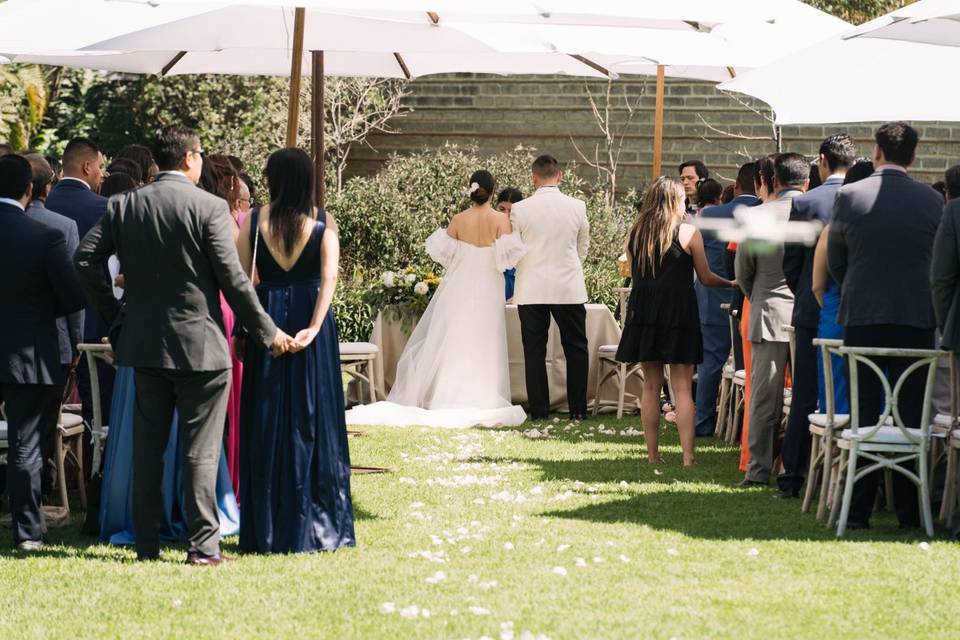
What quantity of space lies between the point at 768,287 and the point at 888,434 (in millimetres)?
1635

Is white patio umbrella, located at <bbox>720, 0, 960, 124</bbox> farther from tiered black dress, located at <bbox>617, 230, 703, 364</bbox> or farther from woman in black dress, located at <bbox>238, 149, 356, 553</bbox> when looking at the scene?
woman in black dress, located at <bbox>238, 149, 356, 553</bbox>

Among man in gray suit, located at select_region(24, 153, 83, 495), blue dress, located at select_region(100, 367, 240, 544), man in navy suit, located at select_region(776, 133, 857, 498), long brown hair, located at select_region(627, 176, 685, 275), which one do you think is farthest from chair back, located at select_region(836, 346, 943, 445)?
man in gray suit, located at select_region(24, 153, 83, 495)

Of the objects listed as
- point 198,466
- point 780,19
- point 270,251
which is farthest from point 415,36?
point 198,466

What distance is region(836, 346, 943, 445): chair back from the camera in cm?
663

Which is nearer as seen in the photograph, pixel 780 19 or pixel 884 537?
pixel 884 537

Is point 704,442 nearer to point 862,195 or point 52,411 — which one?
point 862,195

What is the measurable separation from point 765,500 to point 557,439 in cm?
264

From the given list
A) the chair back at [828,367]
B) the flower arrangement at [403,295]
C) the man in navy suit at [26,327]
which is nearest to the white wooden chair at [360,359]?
the flower arrangement at [403,295]

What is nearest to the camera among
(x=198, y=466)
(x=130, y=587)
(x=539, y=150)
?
(x=130, y=587)

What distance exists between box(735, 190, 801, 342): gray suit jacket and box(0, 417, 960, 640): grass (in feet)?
3.15

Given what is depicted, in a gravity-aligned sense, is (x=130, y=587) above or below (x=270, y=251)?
below

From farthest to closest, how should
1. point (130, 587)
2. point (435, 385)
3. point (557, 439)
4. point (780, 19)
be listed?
point (435, 385) → point (557, 439) → point (780, 19) → point (130, 587)

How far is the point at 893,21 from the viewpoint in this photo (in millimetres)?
6809

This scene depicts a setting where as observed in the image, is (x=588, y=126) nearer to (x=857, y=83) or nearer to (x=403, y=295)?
(x=403, y=295)
